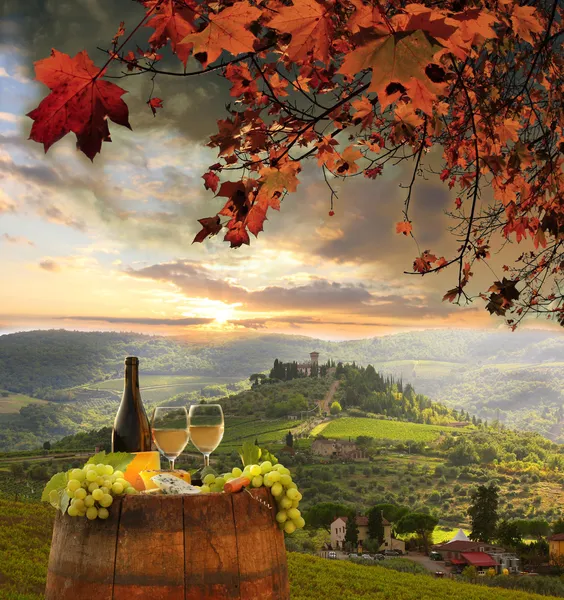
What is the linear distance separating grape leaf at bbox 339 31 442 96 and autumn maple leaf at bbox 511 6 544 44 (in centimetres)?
141

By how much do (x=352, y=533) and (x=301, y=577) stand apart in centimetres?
1192

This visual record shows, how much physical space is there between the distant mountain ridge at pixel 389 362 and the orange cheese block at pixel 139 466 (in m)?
24.8

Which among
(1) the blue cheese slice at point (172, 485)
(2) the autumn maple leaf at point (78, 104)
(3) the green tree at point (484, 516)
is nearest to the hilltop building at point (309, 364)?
(3) the green tree at point (484, 516)

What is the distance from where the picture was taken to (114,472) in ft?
5.92

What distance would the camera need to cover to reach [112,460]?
1.87 meters

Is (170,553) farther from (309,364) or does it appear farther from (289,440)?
(309,364)

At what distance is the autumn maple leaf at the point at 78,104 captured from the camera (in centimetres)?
121

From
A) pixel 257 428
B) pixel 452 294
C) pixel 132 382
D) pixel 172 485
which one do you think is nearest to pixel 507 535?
pixel 257 428

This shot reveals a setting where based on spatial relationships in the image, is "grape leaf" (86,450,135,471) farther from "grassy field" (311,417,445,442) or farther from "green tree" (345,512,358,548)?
"grassy field" (311,417,445,442)

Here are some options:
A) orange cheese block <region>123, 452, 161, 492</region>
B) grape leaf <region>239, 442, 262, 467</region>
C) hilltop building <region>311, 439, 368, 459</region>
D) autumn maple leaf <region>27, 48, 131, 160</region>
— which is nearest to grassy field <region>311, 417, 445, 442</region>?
hilltop building <region>311, 439, 368, 459</region>

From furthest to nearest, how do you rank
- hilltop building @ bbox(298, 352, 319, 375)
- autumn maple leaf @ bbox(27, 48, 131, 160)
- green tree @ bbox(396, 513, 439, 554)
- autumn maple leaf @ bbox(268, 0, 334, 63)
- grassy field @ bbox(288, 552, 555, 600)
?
1. hilltop building @ bbox(298, 352, 319, 375)
2. green tree @ bbox(396, 513, 439, 554)
3. grassy field @ bbox(288, 552, 555, 600)
4. autumn maple leaf @ bbox(268, 0, 334, 63)
5. autumn maple leaf @ bbox(27, 48, 131, 160)

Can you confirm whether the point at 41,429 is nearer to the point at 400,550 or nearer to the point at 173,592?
the point at 400,550

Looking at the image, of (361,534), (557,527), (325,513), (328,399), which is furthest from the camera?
(328,399)

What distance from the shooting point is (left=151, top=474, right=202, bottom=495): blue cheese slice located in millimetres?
1709
